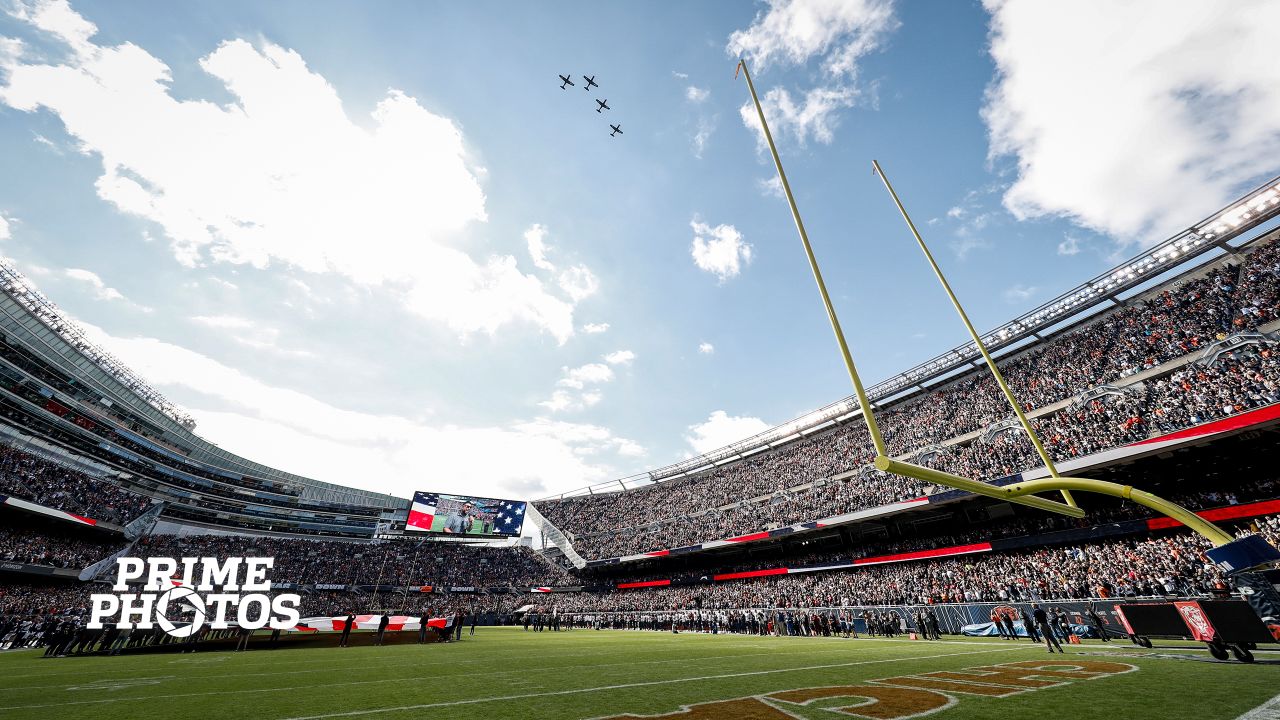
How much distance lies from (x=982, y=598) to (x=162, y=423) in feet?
275

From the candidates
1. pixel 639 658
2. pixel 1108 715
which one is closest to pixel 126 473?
pixel 639 658

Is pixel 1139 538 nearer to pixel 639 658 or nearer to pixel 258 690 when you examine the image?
pixel 639 658

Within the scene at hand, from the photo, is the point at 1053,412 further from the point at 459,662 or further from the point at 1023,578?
the point at 459,662

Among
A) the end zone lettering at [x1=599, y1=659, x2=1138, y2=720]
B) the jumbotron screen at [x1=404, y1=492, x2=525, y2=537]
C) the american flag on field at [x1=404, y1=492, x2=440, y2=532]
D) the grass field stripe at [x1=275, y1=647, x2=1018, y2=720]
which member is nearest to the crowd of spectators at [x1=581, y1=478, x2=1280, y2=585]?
the grass field stripe at [x1=275, y1=647, x2=1018, y2=720]

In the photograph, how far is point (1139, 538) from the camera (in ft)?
64.0

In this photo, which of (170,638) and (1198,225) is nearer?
(170,638)

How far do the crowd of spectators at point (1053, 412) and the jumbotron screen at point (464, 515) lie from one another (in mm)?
15836

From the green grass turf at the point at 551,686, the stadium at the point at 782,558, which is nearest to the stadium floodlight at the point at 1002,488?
the stadium at the point at 782,558

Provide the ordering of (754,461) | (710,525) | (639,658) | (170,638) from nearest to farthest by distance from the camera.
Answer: (639,658), (170,638), (710,525), (754,461)

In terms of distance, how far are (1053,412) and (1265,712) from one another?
26424 mm

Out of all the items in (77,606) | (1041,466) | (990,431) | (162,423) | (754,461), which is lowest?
(77,606)

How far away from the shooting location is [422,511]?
53812 mm

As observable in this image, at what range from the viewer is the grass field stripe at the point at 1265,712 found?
4.44m

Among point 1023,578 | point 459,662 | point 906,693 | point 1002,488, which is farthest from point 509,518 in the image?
point 1002,488
